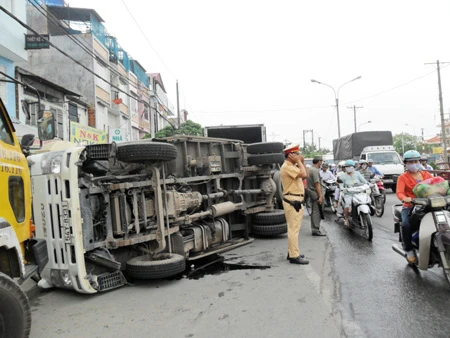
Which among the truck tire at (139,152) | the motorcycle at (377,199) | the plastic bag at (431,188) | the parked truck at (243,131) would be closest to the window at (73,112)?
the parked truck at (243,131)

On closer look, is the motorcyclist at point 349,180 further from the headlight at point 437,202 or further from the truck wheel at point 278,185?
the headlight at point 437,202

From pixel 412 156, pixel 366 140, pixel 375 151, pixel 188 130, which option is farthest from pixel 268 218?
pixel 188 130

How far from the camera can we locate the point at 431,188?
4.52m

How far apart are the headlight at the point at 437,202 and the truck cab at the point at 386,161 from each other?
12.2m

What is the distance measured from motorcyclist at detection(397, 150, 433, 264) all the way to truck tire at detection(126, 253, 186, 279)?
2962 mm

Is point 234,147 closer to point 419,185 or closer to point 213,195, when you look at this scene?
point 213,195

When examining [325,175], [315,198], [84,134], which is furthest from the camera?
[84,134]

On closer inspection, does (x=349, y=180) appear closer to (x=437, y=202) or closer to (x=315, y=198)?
(x=315, y=198)

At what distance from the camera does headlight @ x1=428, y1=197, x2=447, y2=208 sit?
4.30 metres

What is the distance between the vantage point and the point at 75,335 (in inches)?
137

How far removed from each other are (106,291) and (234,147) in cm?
398

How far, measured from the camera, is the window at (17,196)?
3.25 meters

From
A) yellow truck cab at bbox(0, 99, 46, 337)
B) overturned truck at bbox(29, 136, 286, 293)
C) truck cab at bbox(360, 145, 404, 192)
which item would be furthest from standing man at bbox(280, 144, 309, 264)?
truck cab at bbox(360, 145, 404, 192)

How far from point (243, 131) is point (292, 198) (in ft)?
21.5
